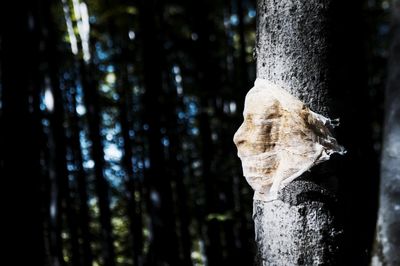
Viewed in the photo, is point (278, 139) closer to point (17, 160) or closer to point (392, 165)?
point (392, 165)

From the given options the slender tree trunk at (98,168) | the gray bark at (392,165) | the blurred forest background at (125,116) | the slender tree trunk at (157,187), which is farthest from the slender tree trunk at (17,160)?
the gray bark at (392,165)

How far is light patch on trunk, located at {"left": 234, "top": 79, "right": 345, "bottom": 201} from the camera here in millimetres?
1389

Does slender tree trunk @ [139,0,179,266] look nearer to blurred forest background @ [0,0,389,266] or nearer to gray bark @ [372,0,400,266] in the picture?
blurred forest background @ [0,0,389,266]

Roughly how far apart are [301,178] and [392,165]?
0.51 m

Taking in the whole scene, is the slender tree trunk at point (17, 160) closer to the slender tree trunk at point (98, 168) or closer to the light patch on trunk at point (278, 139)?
the slender tree trunk at point (98, 168)

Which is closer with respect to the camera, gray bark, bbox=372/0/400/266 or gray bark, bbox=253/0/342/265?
gray bark, bbox=372/0/400/266

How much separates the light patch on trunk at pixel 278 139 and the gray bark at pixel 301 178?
1.2 inches

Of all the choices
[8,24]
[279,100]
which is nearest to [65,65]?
[8,24]

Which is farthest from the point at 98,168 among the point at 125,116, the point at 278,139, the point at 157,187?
the point at 278,139

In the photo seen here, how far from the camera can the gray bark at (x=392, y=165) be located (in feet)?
2.85

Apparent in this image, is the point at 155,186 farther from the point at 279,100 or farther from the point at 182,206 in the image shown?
the point at 279,100

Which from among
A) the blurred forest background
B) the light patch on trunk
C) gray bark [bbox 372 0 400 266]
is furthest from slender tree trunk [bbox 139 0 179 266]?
gray bark [bbox 372 0 400 266]

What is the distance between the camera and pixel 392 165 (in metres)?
0.90

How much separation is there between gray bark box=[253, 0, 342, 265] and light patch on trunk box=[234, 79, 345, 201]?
3cm
